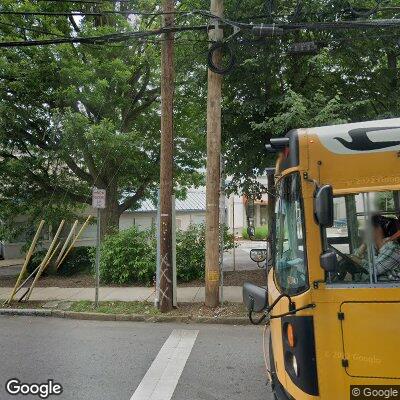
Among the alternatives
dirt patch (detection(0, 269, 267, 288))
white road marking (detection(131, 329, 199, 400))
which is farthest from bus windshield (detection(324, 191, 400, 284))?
dirt patch (detection(0, 269, 267, 288))

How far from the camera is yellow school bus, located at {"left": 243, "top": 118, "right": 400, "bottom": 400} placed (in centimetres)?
322

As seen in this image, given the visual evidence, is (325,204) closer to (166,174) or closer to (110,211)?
(166,174)

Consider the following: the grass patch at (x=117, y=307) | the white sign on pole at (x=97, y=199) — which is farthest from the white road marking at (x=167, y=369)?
the white sign on pole at (x=97, y=199)

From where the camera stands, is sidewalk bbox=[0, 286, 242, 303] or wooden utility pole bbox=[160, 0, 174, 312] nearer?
wooden utility pole bbox=[160, 0, 174, 312]

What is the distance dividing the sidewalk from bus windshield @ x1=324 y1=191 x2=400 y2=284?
6904mm

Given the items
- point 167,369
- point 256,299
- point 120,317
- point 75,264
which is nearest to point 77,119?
point 75,264

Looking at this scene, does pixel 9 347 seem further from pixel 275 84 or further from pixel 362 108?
pixel 362 108

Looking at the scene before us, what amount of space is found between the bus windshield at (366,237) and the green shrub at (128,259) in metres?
9.45

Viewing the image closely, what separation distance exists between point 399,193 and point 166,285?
6.78 m

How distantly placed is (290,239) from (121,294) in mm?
8476

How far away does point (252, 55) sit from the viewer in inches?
420

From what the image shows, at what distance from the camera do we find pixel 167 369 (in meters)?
5.88

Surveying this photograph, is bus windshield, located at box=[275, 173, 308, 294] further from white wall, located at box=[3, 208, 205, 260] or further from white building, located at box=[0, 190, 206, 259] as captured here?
white wall, located at box=[3, 208, 205, 260]

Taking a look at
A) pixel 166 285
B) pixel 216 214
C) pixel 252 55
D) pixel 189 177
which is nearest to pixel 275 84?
pixel 252 55
